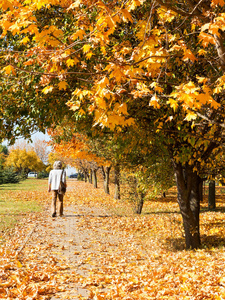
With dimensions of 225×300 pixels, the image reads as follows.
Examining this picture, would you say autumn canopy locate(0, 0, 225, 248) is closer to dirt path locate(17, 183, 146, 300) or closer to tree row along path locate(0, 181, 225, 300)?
tree row along path locate(0, 181, 225, 300)

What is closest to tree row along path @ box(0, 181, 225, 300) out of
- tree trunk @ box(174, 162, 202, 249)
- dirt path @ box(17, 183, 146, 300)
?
dirt path @ box(17, 183, 146, 300)

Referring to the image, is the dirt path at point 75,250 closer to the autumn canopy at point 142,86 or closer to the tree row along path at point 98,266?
the tree row along path at point 98,266

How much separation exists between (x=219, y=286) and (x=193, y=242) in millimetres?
3435

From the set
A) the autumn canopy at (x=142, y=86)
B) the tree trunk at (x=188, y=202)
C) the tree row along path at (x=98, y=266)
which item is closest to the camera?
the tree row along path at (x=98, y=266)

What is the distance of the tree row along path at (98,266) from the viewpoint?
177 inches

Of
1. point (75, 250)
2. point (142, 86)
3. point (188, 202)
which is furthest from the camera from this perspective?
point (188, 202)

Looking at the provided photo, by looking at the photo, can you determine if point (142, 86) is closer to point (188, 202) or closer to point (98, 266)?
point (98, 266)

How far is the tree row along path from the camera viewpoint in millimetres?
4504

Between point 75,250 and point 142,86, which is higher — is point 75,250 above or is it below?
below

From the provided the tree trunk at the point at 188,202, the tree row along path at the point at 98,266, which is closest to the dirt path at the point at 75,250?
the tree row along path at the point at 98,266

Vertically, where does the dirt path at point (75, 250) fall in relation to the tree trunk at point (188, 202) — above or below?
below

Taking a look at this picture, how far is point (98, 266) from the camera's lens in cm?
611

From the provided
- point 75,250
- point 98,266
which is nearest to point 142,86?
point 98,266

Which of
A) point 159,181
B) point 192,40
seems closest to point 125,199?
point 159,181
